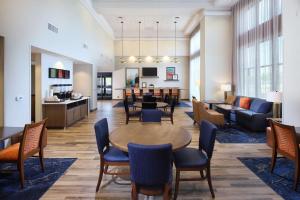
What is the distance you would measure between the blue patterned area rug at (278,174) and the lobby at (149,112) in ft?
0.06

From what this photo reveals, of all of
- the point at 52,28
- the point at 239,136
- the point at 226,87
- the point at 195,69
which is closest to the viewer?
the point at 239,136

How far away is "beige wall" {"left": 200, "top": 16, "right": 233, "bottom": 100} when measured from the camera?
10.5 meters

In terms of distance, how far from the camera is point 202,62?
11047 mm

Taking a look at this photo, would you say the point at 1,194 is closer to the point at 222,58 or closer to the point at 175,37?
the point at 222,58

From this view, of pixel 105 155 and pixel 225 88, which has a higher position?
pixel 225 88

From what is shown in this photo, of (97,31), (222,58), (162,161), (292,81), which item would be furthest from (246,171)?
(97,31)

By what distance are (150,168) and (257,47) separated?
7597 mm

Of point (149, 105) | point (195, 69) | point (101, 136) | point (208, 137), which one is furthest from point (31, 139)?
point (195, 69)

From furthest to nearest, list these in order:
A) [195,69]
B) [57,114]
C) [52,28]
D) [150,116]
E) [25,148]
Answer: [195,69] → [57,114] → [52,28] → [150,116] → [25,148]

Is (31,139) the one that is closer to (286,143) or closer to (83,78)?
(286,143)

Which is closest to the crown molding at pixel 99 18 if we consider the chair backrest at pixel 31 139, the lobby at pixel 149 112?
the lobby at pixel 149 112

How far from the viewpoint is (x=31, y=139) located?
352 cm

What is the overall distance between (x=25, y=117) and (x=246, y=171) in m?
4.79

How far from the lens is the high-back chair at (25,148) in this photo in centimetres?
324
